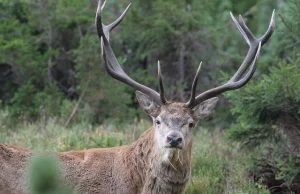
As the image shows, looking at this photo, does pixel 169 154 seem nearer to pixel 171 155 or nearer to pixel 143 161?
pixel 171 155

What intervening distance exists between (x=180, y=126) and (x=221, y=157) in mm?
2970

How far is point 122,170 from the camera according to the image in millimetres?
6145

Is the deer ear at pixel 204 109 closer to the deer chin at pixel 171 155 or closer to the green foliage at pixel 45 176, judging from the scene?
the deer chin at pixel 171 155

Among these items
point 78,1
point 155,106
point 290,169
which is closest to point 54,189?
point 155,106

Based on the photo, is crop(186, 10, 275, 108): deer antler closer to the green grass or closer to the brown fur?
the brown fur

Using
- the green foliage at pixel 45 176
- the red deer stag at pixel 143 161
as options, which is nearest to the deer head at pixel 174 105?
the red deer stag at pixel 143 161

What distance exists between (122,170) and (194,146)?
3073 millimetres

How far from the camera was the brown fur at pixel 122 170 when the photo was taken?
5973mm

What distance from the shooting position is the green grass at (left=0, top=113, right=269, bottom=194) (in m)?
7.55

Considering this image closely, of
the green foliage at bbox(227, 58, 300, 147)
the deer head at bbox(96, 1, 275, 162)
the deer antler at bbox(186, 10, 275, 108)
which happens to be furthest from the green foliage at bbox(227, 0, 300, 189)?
the deer head at bbox(96, 1, 275, 162)

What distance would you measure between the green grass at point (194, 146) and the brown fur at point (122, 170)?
3.83 feet

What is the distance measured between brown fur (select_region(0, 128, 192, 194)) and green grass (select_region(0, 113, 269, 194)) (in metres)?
1.17

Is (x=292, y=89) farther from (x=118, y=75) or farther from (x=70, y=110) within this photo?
(x=70, y=110)

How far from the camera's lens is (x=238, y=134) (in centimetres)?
847
